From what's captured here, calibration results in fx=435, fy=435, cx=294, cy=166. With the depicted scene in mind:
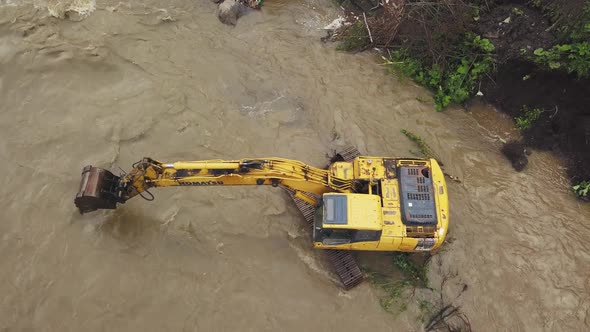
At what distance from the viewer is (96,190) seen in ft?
28.6

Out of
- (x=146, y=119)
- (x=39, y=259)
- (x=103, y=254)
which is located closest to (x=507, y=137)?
(x=146, y=119)

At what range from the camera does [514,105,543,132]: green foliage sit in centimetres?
1158

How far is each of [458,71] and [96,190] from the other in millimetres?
9927

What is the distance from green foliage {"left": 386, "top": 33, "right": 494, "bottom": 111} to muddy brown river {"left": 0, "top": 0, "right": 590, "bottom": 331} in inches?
17.9

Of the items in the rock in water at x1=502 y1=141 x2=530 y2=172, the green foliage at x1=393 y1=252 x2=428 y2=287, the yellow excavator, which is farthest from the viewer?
the rock in water at x1=502 y1=141 x2=530 y2=172

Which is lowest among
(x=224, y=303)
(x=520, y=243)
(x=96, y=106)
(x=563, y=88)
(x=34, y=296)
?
(x=34, y=296)

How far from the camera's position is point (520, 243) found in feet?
33.2

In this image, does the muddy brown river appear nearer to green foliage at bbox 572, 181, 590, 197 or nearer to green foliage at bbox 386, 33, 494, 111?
green foliage at bbox 572, 181, 590, 197

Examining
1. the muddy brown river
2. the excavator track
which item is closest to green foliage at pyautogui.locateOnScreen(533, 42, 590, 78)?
the muddy brown river

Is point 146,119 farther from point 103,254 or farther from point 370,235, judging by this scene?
point 370,235

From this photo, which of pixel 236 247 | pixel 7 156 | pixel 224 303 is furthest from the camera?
pixel 7 156

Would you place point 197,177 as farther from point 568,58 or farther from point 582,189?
point 568,58

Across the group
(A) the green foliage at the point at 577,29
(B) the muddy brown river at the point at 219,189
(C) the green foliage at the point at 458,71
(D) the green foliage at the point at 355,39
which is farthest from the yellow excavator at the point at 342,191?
(D) the green foliage at the point at 355,39

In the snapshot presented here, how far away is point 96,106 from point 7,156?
8.14ft
